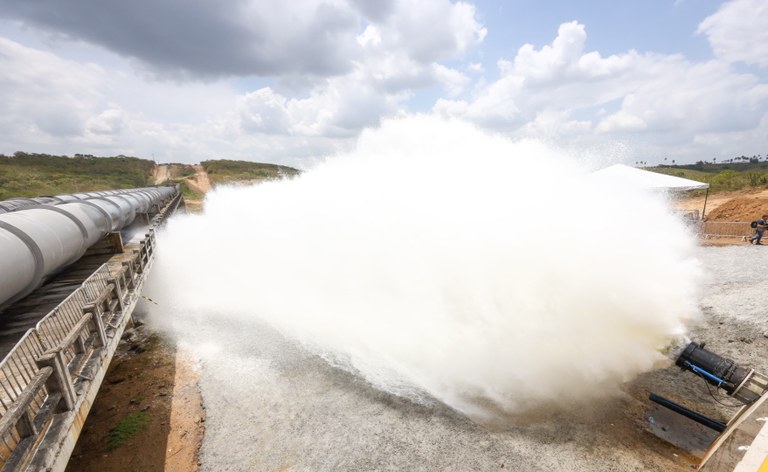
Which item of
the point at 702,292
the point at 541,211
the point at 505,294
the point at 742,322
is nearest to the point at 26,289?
the point at 505,294

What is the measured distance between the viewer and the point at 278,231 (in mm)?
21500

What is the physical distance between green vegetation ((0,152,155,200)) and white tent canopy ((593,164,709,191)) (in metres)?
70.3

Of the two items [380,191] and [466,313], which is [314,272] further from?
[466,313]

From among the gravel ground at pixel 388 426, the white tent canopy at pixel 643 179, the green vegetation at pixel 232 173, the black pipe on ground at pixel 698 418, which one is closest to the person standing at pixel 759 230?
the white tent canopy at pixel 643 179

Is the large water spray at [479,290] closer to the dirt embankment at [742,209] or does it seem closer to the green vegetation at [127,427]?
the green vegetation at [127,427]

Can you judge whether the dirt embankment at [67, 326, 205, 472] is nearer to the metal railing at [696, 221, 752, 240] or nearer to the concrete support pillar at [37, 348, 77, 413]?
the concrete support pillar at [37, 348, 77, 413]

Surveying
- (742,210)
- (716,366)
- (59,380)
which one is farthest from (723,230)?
(59,380)

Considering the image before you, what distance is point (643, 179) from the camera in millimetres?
21031

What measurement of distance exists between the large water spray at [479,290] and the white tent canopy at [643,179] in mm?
2696

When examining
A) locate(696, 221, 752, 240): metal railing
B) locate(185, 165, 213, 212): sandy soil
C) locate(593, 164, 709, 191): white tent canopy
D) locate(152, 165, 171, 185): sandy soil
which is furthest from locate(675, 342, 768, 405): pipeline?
locate(152, 165, 171, 185): sandy soil

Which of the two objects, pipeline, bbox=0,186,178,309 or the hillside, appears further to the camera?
the hillside

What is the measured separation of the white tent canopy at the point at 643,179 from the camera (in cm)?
2021

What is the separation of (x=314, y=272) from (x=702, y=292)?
18.0 meters

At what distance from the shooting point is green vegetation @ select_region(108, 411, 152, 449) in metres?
8.46
